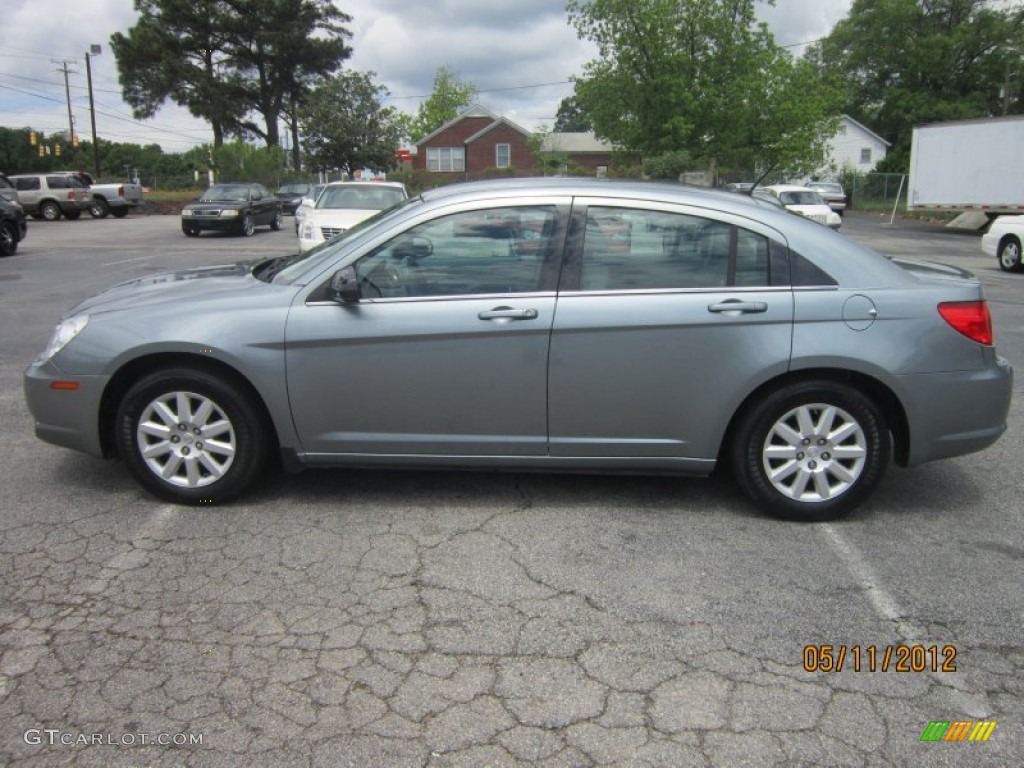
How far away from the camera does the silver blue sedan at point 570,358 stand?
13.1 ft

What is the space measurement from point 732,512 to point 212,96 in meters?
57.2

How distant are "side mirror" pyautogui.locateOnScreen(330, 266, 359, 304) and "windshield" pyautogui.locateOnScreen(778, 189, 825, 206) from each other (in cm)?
2327

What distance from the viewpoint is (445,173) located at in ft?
198

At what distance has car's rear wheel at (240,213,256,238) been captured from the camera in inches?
976

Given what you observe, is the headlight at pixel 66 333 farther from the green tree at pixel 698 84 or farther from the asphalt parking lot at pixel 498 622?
the green tree at pixel 698 84

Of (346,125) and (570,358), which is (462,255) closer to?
(570,358)

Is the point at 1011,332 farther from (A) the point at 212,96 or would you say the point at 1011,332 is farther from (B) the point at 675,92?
(A) the point at 212,96

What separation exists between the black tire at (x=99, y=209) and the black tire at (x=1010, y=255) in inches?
1252

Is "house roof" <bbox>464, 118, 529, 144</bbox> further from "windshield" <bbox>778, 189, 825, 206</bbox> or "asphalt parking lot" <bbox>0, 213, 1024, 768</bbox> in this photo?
"asphalt parking lot" <bbox>0, 213, 1024, 768</bbox>

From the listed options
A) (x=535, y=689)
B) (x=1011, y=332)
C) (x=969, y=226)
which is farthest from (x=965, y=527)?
(x=969, y=226)

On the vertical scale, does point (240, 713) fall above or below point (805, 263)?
below

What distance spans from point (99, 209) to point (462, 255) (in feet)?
116
